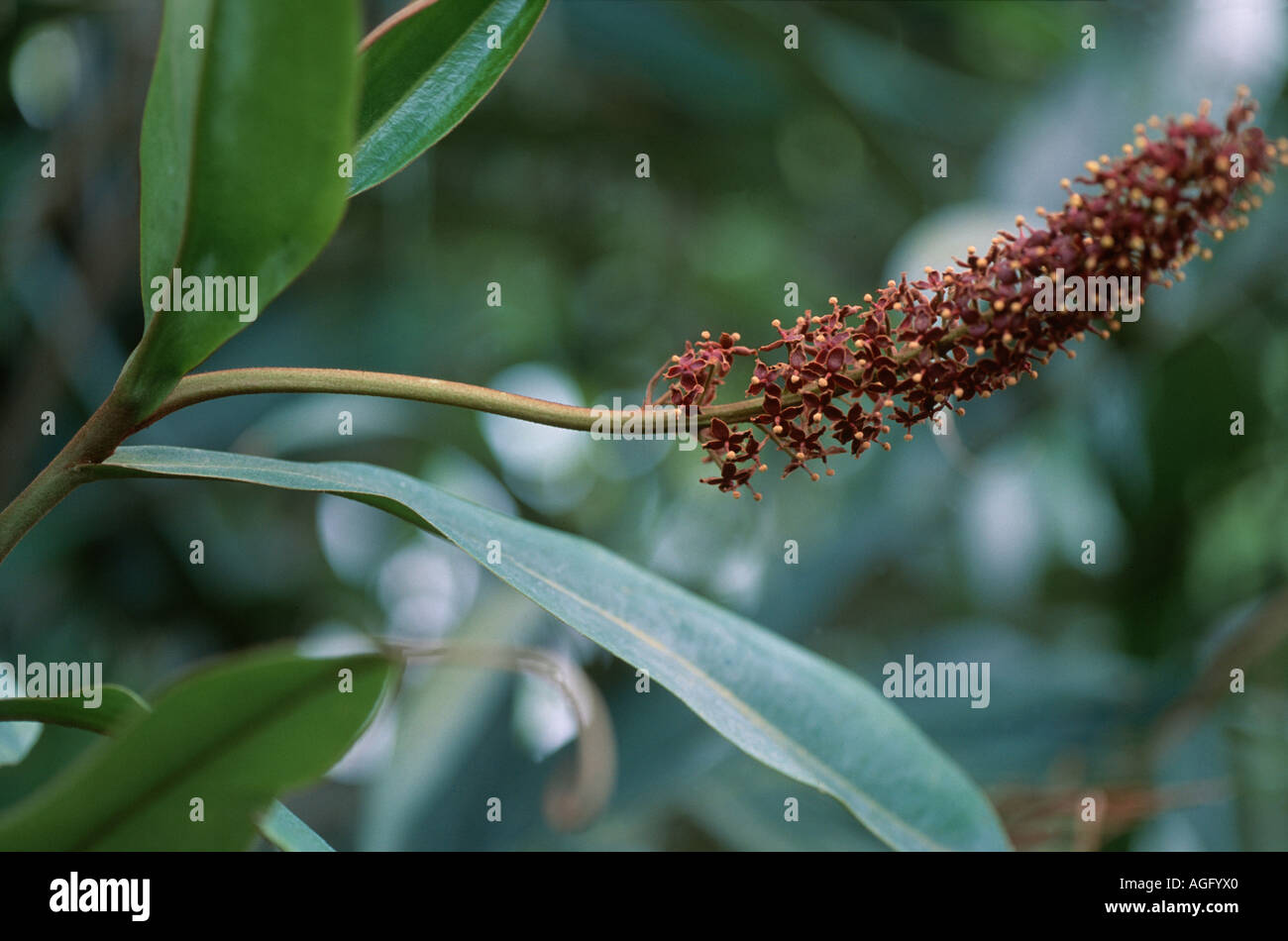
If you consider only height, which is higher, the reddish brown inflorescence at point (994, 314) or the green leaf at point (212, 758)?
the reddish brown inflorescence at point (994, 314)

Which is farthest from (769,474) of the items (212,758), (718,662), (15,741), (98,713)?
(212,758)

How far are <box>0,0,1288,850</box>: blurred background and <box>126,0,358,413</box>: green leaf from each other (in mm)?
845

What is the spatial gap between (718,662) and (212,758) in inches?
14.3

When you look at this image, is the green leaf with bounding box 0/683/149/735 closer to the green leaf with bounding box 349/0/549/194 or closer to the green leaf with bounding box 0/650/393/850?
the green leaf with bounding box 0/650/393/850

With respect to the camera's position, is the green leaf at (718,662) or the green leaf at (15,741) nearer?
the green leaf at (718,662)

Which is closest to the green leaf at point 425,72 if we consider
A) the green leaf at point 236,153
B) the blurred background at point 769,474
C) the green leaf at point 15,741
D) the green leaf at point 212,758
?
the green leaf at point 236,153

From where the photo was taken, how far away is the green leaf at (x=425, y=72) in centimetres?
62

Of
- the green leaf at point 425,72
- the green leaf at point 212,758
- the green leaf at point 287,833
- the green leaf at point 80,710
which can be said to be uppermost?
the green leaf at point 425,72

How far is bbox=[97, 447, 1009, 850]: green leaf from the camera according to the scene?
593 millimetres

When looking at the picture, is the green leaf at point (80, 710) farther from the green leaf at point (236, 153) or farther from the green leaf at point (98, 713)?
the green leaf at point (236, 153)

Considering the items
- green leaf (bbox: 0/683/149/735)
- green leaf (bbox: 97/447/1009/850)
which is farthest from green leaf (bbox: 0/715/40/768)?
green leaf (bbox: 97/447/1009/850)

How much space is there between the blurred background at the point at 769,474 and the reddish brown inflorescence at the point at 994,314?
77cm
